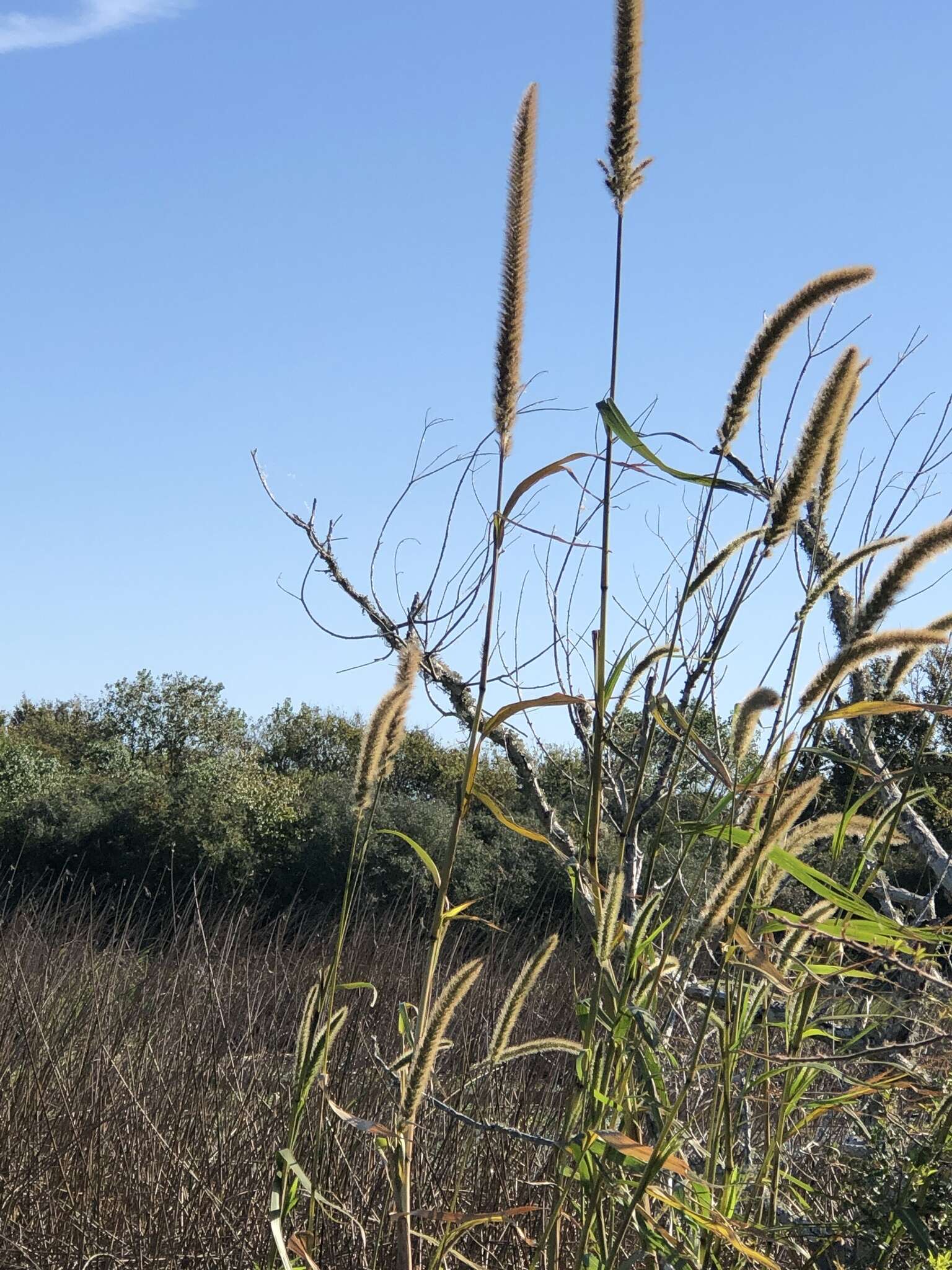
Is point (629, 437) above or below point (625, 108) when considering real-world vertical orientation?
below

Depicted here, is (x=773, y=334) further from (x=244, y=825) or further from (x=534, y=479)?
(x=244, y=825)

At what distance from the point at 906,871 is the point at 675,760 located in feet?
23.7

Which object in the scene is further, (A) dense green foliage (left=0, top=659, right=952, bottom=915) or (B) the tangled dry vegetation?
(A) dense green foliage (left=0, top=659, right=952, bottom=915)

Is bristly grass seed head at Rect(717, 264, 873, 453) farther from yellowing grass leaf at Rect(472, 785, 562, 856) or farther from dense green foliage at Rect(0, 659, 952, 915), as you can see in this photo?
dense green foliage at Rect(0, 659, 952, 915)

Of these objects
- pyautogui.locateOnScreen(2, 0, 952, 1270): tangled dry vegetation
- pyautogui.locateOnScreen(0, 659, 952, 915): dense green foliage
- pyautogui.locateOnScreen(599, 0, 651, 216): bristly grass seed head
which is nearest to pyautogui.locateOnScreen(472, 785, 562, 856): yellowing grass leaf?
pyautogui.locateOnScreen(2, 0, 952, 1270): tangled dry vegetation

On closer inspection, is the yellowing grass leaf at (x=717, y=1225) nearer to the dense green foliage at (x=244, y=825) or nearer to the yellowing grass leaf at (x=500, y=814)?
the yellowing grass leaf at (x=500, y=814)

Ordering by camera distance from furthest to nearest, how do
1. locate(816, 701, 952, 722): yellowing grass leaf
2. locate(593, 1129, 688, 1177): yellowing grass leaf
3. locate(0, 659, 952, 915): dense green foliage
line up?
locate(0, 659, 952, 915): dense green foliage
locate(816, 701, 952, 722): yellowing grass leaf
locate(593, 1129, 688, 1177): yellowing grass leaf

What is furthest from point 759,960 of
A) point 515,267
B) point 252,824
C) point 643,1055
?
point 252,824

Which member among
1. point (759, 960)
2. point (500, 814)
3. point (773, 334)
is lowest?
point (759, 960)

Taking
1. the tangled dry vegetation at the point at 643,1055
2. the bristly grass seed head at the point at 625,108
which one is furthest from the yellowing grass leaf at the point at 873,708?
the bristly grass seed head at the point at 625,108

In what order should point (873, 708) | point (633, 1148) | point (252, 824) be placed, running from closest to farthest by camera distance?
point (633, 1148) → point (873, 708) → point (252, 824)

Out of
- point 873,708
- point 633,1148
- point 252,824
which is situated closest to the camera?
point 633,1148

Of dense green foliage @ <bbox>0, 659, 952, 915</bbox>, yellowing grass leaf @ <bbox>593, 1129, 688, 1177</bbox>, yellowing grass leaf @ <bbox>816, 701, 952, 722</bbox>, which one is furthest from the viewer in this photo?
dense green foliage @ <bbox>0, 659, 952, 915</bbox>

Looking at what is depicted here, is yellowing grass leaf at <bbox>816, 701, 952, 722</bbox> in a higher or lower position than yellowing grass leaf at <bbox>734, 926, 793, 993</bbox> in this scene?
higher
